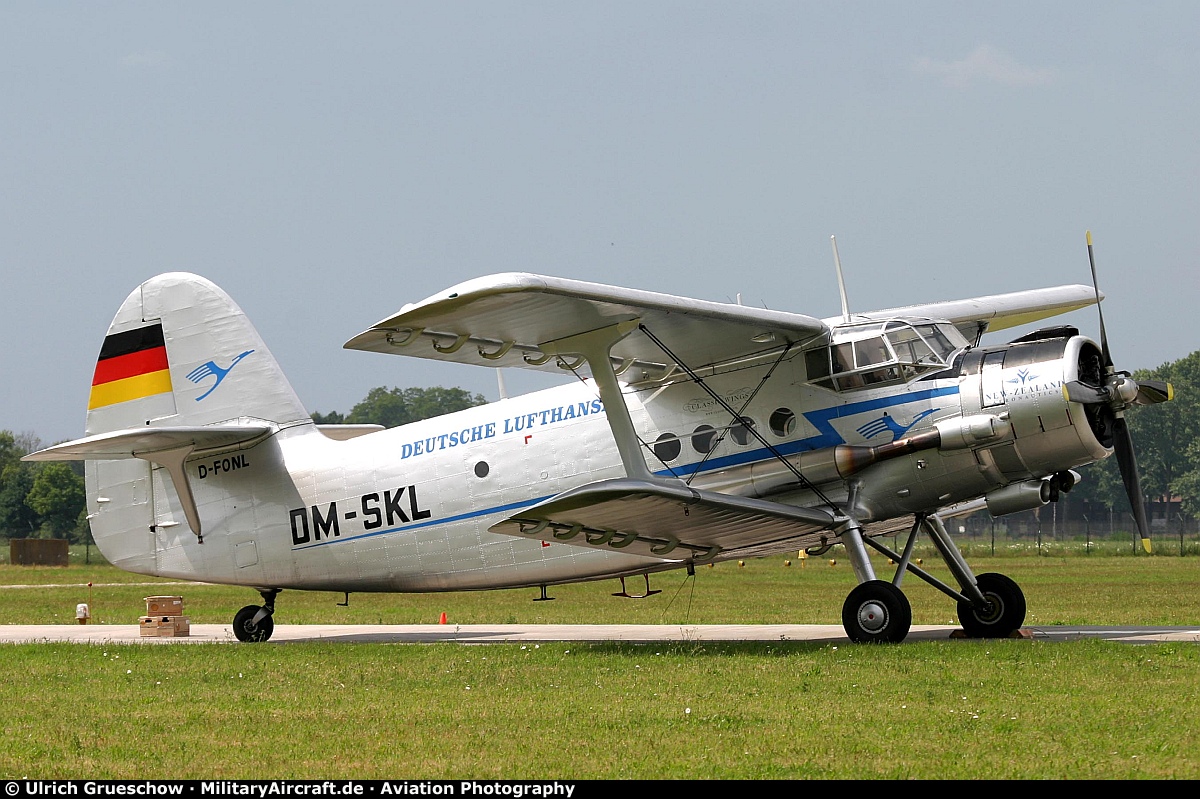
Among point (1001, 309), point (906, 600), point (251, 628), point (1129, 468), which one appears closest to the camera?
point (906, 600)

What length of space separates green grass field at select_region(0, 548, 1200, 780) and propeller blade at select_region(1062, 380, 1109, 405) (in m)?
2.38

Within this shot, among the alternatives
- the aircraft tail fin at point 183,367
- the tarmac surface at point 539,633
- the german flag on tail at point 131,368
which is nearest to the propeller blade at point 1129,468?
the tarmac surface at point 539,633

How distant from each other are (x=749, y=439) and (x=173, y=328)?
8767 mm

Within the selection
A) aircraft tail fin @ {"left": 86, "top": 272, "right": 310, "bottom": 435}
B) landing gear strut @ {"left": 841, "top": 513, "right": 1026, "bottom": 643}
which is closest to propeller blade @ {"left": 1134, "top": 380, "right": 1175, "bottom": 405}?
landing gear strut @ {"left": 841, "top": 513, "right": 1026, "bottom": 643}

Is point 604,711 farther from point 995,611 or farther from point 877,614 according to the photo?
point 995,611

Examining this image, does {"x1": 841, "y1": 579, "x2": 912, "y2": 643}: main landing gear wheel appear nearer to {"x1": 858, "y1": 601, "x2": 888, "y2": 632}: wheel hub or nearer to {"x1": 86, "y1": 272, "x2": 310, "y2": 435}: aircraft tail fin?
Answer: {"x1": 858, "y1": 601, "x2": 888, "y2": 632}: wheel hub

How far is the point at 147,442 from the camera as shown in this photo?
54.1ft

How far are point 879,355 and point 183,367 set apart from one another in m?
9.84

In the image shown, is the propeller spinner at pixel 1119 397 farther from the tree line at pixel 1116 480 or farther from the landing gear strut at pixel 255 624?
the tree line at pixel 1116 480

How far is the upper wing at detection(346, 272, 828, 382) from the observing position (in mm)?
11352

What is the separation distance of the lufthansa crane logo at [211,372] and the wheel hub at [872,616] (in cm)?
947

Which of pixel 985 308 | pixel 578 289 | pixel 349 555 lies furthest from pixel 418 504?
pixel 985 308

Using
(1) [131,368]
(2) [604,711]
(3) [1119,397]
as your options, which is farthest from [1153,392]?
(1) [131,368]
